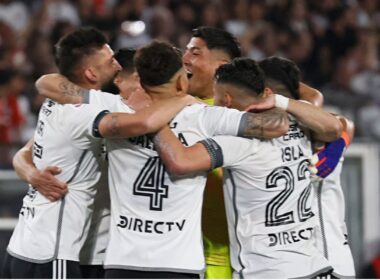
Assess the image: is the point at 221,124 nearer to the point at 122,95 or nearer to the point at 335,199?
the point at 122,95

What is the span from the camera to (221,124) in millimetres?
4824

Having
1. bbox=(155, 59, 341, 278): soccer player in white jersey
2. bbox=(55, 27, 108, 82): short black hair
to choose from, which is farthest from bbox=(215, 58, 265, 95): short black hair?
bbox=(55, 27, 108, 82): short black hair

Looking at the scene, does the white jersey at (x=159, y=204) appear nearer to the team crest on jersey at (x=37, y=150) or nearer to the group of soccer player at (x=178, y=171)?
the group of soccer player at (x=178, y=171)

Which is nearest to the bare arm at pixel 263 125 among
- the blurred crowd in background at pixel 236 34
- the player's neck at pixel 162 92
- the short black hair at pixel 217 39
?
the player's neck at pixel 162 92

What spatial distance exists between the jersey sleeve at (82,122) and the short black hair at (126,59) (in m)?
0.41

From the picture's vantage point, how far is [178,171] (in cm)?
466

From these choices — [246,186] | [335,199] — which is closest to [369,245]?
[335,199]

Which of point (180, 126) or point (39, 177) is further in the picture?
point (39, 177)

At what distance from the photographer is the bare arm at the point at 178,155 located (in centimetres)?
465

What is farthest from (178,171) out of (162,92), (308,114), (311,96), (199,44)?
(311,96)

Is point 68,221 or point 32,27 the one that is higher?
point 32,27

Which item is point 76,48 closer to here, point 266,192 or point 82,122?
point 82,122

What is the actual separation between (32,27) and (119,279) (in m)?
6.44

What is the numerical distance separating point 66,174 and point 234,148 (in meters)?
0.93
